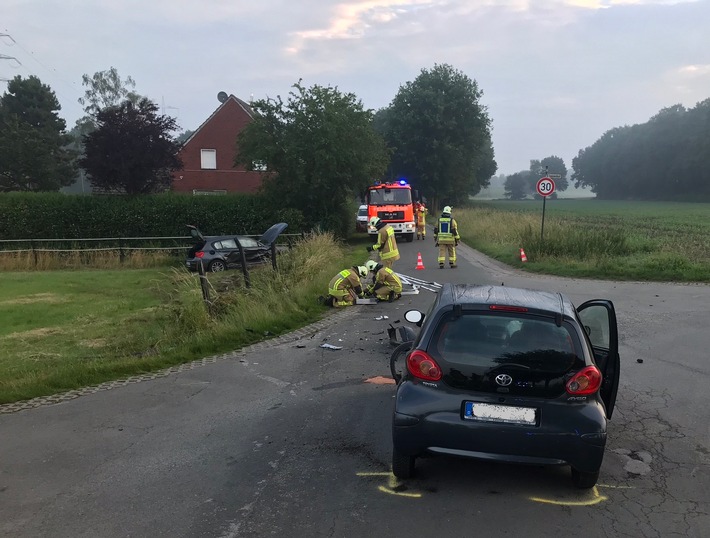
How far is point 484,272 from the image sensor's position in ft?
53.4

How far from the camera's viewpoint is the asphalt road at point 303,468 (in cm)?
376

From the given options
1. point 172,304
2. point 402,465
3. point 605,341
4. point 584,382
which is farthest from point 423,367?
point 172,304

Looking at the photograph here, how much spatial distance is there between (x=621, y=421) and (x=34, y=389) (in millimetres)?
6499

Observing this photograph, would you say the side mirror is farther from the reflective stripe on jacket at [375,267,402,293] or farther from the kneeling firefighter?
the reflective stripe on jacket at [375,267,402,293]

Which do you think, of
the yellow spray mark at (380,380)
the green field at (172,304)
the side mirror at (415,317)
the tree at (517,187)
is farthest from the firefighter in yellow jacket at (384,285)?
the tree at (517,187)

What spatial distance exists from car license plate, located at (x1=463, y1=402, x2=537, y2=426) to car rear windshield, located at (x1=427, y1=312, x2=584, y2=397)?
117mm

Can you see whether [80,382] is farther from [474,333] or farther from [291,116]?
[291,116]

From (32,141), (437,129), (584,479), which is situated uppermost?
(437,129)

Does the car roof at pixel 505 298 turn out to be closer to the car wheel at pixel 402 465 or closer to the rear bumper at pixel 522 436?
the rear bumper at pixel 522 436

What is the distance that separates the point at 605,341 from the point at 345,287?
7.17 metres

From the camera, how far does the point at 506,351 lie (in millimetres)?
4059

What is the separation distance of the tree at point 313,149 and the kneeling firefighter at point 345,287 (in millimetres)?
13620

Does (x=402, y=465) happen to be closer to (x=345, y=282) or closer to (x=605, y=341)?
(x=605, y=341)

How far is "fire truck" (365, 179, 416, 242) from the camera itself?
90.0ft
